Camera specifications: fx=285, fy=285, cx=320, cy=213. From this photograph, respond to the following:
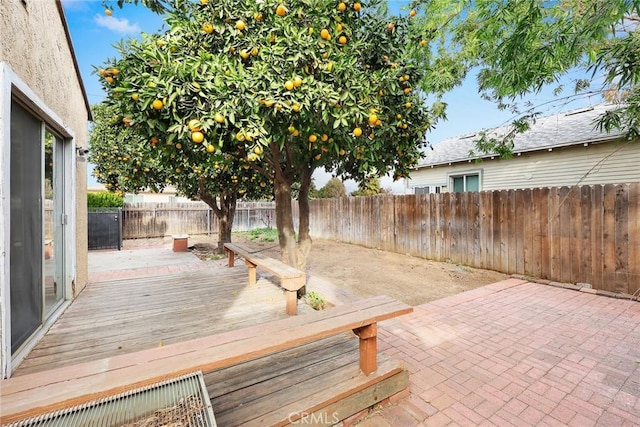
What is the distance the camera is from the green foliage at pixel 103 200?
42.2 ft

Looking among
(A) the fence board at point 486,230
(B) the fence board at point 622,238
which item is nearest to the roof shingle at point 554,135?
(A) the fence board at point 486,230

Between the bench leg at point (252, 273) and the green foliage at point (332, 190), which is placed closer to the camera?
the bench leg at point (252, 273)

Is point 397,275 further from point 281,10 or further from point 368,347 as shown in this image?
point 281,10

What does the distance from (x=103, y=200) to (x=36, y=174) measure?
12.3m

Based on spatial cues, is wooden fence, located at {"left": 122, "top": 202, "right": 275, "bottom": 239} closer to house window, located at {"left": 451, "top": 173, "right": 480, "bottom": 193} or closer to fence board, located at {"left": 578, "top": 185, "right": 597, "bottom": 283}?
house window, located at {"left": 451, "top": 173, "right": 480, "bottom": 193}

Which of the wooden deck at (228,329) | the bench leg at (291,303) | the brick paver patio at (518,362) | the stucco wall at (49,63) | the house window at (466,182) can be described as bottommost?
the brick paver patio at (518,362)

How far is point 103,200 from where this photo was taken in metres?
13.3

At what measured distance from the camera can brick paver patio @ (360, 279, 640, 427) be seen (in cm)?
232

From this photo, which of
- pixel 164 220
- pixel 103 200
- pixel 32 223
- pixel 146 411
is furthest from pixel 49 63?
pixel 164 220

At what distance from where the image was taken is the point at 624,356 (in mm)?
3129

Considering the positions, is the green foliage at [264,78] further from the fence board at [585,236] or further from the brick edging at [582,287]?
the brick edging at [582,287]

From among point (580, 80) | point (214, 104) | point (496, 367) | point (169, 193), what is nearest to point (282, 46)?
point (214, 104)

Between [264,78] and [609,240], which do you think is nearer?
[264,78]

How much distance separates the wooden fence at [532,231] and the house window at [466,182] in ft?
11.6
